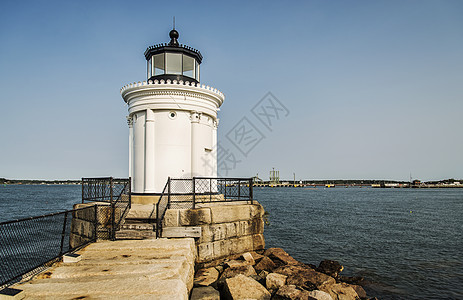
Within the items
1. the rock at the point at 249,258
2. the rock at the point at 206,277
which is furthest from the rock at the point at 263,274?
the rock at the point at 206,277

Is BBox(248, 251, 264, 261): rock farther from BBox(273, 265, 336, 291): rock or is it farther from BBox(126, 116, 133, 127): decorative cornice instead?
BBox(126, 116, 133, 127): decorative cornice

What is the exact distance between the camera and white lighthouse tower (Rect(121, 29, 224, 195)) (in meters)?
12.7

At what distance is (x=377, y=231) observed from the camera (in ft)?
81.5

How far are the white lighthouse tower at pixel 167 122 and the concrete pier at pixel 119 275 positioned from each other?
5.23 meters

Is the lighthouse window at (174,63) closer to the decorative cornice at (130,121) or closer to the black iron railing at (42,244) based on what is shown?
the decorative cornice at (130,121)

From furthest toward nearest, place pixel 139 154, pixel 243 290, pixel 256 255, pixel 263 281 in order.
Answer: pixel 139 154, pixel 256 255, pixel 263 281, pixel 243 290

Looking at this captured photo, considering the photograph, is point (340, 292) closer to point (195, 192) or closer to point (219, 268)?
point (219, 268)

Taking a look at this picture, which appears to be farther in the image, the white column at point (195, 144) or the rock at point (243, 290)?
the white column at point (195, 144)

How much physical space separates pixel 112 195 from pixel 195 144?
4.14m

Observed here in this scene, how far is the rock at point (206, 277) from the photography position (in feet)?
27.0

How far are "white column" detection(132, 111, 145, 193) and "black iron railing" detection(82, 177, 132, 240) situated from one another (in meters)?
0.71

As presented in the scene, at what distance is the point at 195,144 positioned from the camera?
42.9 feet

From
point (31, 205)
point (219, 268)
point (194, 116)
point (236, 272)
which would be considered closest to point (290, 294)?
point (236, 272)

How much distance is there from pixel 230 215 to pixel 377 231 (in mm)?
19202
